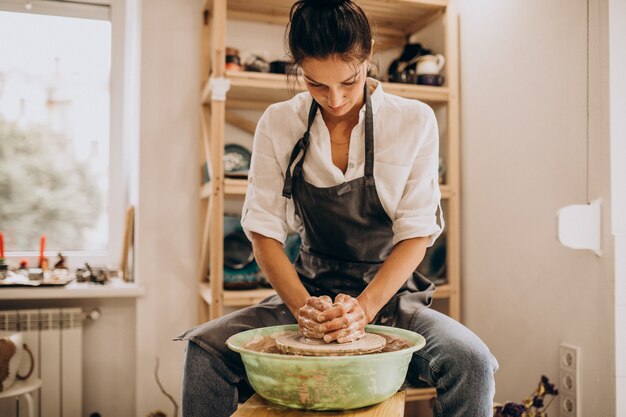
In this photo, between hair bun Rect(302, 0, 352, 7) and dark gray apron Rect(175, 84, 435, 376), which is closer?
hair bun Rect(302, 0, 352, 7)

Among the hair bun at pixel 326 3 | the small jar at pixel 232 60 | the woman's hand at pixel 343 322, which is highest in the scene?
the small jar at pixel 232 60

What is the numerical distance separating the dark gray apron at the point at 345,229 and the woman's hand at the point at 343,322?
30 centimetres

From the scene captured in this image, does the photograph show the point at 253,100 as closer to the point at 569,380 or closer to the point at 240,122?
the point at 240,122

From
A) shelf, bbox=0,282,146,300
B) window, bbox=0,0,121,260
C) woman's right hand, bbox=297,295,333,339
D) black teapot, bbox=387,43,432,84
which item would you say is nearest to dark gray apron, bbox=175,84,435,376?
woman's right hand, bbox=297,295,333,339

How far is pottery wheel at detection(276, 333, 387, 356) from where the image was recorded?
3.55 ft

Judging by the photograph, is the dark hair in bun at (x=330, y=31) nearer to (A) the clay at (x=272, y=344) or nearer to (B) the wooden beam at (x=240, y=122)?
(A) the clay at (x=272, y=344)

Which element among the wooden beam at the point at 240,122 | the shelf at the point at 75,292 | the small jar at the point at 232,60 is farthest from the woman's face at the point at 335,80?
the shelf at the point at 75,292

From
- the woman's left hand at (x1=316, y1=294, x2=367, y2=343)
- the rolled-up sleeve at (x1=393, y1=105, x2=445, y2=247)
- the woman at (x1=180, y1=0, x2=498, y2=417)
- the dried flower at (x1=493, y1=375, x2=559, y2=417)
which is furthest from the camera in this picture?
the dried flower at (x1=493, y1=375, x2=559, y2=417)

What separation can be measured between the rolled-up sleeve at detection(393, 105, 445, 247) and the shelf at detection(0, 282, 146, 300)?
1.55 meters

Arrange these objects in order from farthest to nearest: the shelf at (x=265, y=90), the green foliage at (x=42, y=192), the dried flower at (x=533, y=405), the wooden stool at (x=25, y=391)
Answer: the green foliage at (x=42, y=192) → the shelf at (x=265, y=90) → the wooden stool at (x=25, y=391) → the dried flower at (x=533, y=405)

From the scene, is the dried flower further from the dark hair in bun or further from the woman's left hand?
the dark hair in bun

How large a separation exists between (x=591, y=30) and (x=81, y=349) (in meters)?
2.42

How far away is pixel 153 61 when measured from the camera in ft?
8.83

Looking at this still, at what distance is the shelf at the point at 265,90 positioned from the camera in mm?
2357
